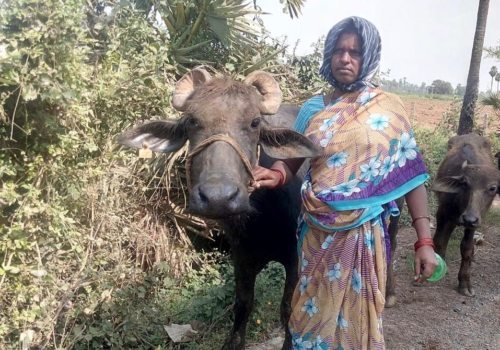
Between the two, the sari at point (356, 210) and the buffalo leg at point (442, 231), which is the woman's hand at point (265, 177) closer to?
the sari at point (356, 210)

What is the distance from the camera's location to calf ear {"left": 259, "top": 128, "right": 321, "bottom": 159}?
227 cm

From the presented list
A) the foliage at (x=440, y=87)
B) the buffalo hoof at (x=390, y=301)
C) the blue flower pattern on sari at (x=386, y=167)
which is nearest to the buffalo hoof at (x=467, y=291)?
the buffalo hoof at (x=390, y=301)

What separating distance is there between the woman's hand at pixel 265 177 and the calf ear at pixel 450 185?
296cm

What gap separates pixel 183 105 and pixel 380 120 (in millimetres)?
966

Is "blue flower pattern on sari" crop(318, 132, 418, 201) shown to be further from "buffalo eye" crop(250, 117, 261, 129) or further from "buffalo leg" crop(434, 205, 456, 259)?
"buffalo leg" crop(434, 205, 456, 259)

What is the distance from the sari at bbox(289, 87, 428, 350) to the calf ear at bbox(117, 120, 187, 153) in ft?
2.59

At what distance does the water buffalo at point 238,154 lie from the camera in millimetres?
2047

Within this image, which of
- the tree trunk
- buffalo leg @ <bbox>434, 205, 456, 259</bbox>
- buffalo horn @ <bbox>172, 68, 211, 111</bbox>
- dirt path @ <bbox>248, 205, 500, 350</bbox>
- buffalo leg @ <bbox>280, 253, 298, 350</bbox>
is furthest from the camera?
the tree trunk

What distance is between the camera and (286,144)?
8.02ft

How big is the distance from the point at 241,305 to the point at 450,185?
8.59ft

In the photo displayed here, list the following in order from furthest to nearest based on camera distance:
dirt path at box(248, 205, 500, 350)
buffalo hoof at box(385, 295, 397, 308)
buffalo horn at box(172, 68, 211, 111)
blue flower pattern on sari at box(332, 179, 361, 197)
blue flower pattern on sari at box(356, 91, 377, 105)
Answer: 1. buffalo hoof at box(385, 295, 397, 308)
2. dirt path at box(248, 205, 500, 350)
3. buffalo horn at box(172, 68, 211, 111)
4. blue flower pattern on sari at box(356, 91, 377, 105)
5. blue flower pattern on sari at box(332, 179, 361, 197)

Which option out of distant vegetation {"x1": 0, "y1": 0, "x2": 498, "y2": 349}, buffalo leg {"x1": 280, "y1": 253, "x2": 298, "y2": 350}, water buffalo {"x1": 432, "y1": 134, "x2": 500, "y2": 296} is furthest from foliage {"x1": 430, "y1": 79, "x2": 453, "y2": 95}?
buffalo leg {"x1": 280, "y1": 253, "x2": 298, "y2": 350}

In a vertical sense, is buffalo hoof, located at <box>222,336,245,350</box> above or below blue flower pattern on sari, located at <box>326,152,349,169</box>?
below

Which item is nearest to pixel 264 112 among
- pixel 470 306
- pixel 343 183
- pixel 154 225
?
pixel 343 183
